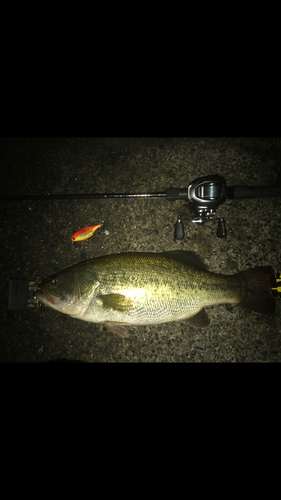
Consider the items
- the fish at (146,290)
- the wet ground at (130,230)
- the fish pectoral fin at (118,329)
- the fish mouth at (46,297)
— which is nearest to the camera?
the fish at (146,290)

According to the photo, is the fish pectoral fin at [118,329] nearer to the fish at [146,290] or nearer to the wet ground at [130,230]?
the fish at [146,290]

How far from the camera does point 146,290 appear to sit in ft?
6.14

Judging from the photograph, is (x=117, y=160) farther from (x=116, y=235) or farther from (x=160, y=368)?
(x=160, y=368)

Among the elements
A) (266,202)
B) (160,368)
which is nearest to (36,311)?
(160,368)

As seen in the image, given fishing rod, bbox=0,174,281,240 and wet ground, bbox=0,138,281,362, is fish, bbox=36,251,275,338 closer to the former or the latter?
wet ground, bbox=0,138,281,362

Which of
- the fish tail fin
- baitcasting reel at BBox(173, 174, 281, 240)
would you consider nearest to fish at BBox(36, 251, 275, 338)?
the fish tail fin

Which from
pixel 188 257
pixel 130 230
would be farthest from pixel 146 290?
pixel 130 230

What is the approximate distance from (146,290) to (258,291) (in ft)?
3.65

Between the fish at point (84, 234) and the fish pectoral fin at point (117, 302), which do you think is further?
the fish at point (84, 234)

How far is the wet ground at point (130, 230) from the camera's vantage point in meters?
2.34

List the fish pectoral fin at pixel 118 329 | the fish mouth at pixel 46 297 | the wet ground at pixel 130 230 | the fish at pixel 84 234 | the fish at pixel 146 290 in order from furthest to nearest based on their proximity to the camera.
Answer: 1. the fish at pixel 84 234
2. the wet ground at pixel 130 230
3. the fish pectoral fin at pixel 118 329
4. the fish mouth at pixel 46 297
5. the fish at pixel 146 290

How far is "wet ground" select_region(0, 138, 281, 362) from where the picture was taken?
92.3 inches

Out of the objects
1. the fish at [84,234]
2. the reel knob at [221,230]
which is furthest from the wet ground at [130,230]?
the reel knob at [221,230]

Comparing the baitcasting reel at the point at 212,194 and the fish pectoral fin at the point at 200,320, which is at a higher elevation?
the baitcasting reel at the point at 212,194
